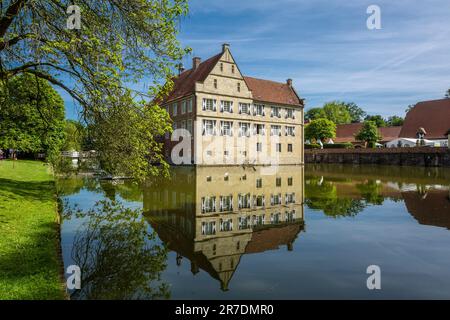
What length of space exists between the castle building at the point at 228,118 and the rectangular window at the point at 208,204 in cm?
2674

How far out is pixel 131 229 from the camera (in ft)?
32.1

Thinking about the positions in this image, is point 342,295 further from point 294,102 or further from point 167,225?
point 294,102

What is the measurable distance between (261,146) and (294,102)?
9972 millimetres

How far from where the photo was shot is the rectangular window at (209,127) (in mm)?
43938

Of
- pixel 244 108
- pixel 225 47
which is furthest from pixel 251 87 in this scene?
pixel 225 47

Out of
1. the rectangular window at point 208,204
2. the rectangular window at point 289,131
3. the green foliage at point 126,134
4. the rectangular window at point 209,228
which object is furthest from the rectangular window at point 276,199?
the rectangular window at point 289,131

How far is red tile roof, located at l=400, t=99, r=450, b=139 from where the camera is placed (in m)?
60.7

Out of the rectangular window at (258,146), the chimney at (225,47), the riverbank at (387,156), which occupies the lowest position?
the riverbank at (387,156)

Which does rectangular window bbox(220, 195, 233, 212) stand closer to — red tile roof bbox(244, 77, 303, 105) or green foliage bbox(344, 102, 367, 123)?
red tile roof bbox(244, 77, 303, 105)

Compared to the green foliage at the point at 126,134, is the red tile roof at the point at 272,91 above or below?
above

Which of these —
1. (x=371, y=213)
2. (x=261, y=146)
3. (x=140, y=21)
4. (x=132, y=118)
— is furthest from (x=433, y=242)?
(x=261, y=146)

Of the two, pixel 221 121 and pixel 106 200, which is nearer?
pixel 106 200

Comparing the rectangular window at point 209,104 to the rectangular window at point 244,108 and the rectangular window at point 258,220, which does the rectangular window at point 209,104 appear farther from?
the rectangular window at point 258,220

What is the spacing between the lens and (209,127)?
44344 mm
